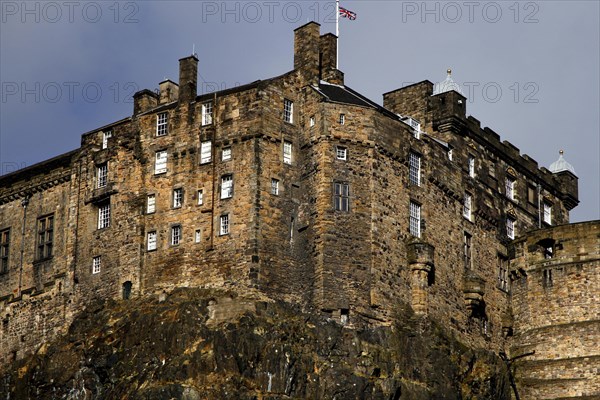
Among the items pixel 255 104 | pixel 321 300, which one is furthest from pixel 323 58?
pixel 321 300

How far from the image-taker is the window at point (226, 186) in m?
83.0

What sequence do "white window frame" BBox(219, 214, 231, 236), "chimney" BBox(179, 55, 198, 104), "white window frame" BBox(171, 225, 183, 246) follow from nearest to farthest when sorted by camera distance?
1. "white window frame" BBox(219, 214, 231, 236)
2. "white window frame" BBox(171, 225, 183, 246)
3. "chimney" BBox(179, 55, 198, 104)

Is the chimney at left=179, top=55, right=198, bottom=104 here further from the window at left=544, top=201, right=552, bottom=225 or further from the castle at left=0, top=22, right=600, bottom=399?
the window at left=544, top=201, right=552, bottom=225

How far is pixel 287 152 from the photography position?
84.2 metres

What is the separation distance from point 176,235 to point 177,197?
2.09 metres

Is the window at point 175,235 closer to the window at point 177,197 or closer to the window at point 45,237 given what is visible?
the window at point 177,197

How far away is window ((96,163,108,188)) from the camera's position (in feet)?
290

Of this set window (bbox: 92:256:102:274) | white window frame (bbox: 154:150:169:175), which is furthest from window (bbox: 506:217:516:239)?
window (bbox: 92:256:102:274)

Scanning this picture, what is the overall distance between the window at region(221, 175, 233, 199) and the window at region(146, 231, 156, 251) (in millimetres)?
→ 4542

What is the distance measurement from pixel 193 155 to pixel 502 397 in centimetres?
2077

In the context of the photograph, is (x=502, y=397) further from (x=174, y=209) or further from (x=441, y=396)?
(x=174, y=209)

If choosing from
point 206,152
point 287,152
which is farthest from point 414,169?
point 206,152

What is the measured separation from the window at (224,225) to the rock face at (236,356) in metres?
3.22

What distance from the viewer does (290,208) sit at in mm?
82938
